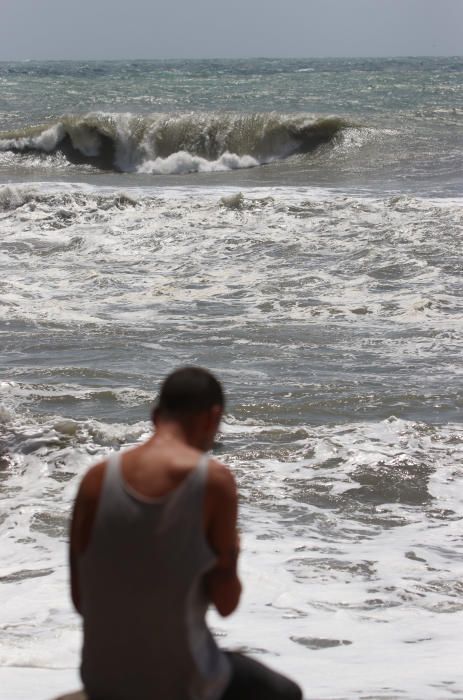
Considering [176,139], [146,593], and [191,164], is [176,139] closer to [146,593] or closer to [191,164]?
[191,164]

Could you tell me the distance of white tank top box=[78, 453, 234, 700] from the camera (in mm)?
2473

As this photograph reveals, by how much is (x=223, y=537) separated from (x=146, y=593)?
204mm

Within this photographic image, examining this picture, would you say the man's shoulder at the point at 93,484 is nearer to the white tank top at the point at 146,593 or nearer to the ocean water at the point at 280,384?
the white tank top at the point at 146,593

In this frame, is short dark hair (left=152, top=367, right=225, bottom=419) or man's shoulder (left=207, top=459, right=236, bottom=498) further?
short dark hair (left=152, top=367, right=225, bottom=419)

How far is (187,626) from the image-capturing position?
2539 mm

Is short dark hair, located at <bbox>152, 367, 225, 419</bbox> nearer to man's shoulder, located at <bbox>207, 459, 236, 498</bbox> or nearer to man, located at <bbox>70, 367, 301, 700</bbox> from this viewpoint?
man, located at <bbox>70, 367, 301, 700</bbox>

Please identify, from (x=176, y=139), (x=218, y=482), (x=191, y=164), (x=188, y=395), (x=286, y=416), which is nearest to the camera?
(x=218, y=482)

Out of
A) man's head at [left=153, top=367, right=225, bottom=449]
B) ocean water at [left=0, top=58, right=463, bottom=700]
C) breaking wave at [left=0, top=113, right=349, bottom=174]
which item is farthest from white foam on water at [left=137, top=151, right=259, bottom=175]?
man's head at [left=153, top=367, right=225, bottom=449]

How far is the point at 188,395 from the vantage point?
261cm

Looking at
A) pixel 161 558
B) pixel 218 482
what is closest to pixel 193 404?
pixel 218 482

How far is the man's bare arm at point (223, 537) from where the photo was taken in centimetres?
248

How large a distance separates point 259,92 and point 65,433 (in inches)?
1484

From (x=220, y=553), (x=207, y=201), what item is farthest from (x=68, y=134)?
(x=220, y=553)

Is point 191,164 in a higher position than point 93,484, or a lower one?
lower
